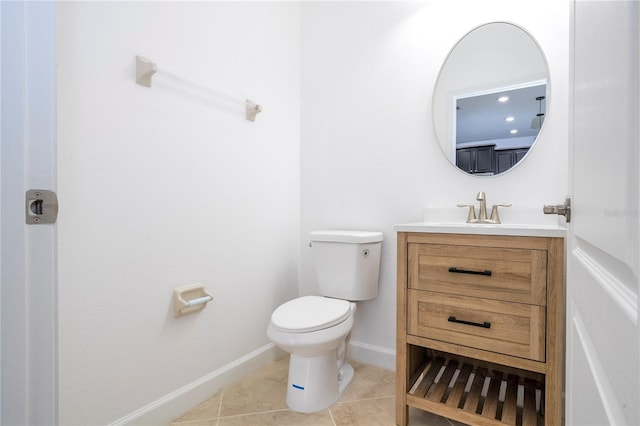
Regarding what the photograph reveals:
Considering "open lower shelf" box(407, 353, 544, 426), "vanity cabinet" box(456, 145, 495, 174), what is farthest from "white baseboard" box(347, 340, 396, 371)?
"vanity cabinet" box(456, 145, 495, 174)

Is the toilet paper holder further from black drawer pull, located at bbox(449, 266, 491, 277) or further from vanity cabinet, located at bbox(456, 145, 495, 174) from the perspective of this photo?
vanity cabinet, located at bbox(456, 145, 495, 174)

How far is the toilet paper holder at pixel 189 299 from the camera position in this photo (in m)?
1.40

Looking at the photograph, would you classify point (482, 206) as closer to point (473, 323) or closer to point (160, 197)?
point (473, 323)

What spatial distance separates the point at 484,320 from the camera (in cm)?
115


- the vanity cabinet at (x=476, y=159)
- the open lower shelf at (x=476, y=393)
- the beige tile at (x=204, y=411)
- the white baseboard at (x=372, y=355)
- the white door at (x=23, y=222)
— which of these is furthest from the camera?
the white baseboard at (x=372, y=355)

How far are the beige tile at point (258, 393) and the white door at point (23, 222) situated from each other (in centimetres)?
105

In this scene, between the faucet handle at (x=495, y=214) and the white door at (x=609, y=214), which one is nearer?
the white door at (x=609, y=214)

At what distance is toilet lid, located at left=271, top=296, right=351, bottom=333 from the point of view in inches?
52.2

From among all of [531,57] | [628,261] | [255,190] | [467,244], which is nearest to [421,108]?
[531,57]

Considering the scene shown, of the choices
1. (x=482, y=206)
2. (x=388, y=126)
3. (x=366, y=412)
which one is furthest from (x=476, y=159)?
(x=366, y=412)

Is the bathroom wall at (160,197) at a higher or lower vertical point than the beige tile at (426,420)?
higher

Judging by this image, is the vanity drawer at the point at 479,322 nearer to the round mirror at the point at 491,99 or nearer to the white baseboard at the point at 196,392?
the round mirror at the point at 491,99

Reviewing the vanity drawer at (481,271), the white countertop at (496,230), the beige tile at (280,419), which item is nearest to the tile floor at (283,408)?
the beige tile at (280,419)

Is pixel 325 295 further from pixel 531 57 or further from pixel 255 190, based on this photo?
pixel 531 57
